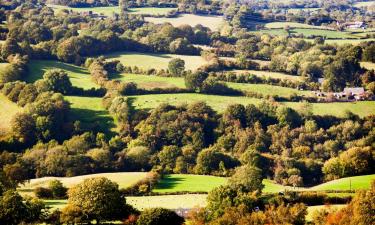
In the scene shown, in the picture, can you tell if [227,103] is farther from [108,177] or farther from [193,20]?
[193,20]

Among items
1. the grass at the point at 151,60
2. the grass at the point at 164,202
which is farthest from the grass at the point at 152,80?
the grass at the point at 164,202

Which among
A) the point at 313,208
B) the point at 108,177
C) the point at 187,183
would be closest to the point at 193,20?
the point at 187,183

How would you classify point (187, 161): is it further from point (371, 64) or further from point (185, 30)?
point (185, 30)

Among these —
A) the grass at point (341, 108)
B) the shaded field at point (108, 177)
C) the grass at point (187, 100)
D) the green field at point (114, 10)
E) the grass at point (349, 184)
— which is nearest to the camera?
the grass at point (349, 184)

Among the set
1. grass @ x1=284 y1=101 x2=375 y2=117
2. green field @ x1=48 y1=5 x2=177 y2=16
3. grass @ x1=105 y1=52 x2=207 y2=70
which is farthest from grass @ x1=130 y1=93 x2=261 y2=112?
green field @ x1=48 y1=5 x2=177 y2=16

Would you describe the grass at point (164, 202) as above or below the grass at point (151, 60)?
below

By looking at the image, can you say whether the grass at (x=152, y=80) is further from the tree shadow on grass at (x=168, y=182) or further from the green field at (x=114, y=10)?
the green field at (x=114, y=10)

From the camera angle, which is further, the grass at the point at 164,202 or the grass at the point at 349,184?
the grass at the point at 349,184

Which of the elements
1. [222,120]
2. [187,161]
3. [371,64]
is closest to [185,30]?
[371,64]
